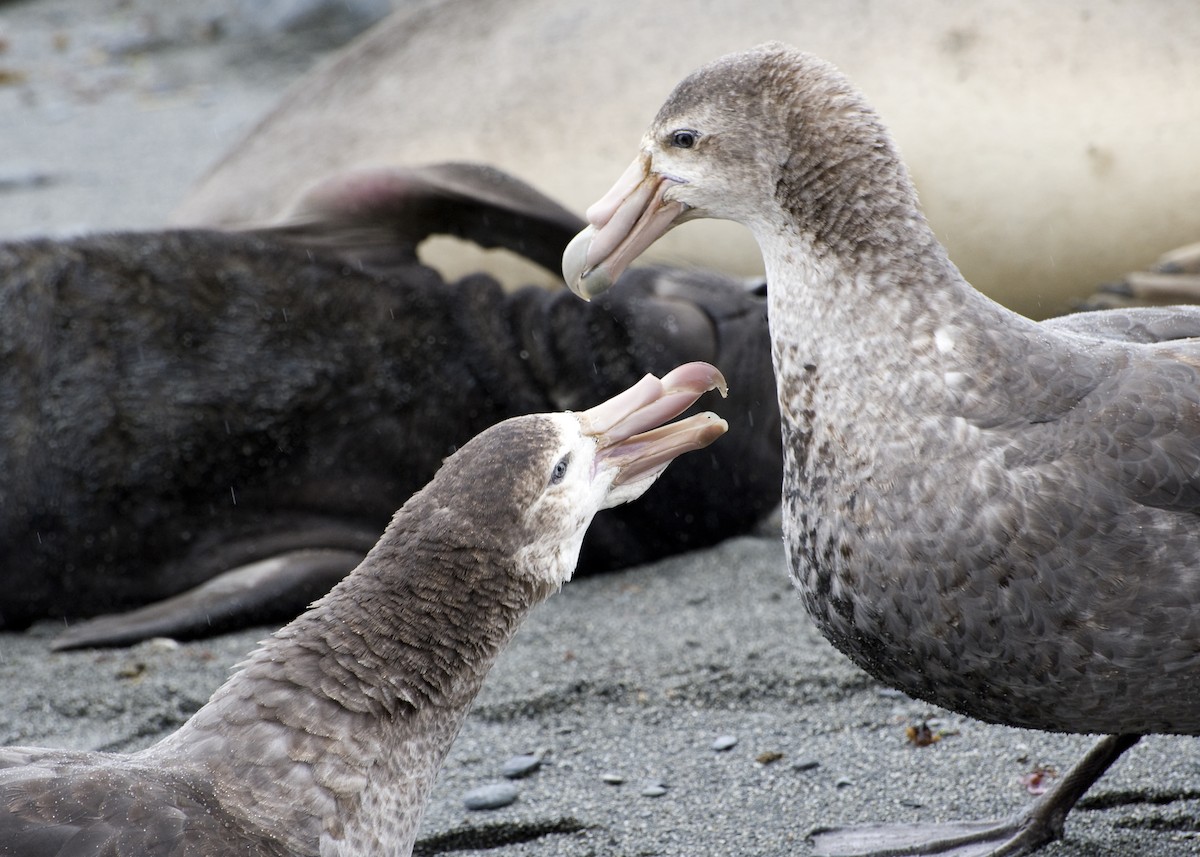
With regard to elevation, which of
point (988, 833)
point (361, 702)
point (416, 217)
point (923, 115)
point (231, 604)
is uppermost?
point (923, 115)

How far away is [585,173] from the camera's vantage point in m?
5.90

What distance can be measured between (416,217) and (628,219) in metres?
2.47

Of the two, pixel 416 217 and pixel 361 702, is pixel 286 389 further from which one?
pixel 361 702

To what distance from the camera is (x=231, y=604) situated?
4512 mm

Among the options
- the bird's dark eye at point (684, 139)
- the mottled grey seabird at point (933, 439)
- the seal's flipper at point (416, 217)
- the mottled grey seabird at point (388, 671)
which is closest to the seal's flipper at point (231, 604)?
the seal's flipper at point (416, 217)

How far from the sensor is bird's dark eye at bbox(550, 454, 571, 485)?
102 inches

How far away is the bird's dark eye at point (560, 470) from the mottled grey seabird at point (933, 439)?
1.30 feet

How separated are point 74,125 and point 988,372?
856cm

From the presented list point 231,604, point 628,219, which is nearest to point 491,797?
point 628,219

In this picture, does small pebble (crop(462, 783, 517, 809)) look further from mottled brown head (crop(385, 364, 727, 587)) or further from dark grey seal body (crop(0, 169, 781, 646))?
dark grey seal body (crop(0, 169, 781, 646))

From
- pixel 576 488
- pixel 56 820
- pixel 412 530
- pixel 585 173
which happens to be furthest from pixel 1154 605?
pixel 585 173

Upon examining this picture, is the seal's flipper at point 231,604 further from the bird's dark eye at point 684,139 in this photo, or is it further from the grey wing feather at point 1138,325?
the grey wing feather at point 1138,325

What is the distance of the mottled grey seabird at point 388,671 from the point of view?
2363 millimetres

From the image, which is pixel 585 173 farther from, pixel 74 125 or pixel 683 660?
pixel 74 125
